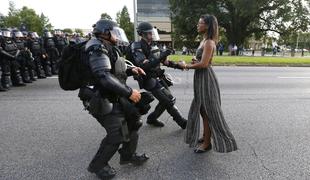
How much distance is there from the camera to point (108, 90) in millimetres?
3346

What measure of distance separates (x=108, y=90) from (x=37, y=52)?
30.7 feet

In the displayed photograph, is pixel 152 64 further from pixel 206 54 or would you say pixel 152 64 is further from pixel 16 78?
pixel 16 78

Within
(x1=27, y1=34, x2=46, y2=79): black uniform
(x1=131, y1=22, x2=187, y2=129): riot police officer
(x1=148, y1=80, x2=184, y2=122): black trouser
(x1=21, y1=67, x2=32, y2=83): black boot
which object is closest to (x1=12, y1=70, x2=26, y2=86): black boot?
(x1=21, y1=67, x2=32, y2=83): black boot

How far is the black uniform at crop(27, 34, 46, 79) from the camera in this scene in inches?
459

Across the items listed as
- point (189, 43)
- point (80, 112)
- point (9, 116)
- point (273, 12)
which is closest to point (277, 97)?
point (80, 112)

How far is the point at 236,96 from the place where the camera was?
8406 mm

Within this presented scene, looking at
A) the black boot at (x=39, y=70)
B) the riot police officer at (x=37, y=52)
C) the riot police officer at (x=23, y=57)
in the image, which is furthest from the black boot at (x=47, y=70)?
the riot police officer at (x=23, y=57)

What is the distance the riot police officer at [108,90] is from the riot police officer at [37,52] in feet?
29.4

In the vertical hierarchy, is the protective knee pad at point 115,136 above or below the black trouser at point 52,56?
below

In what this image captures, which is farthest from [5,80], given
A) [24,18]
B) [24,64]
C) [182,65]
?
[24,18]

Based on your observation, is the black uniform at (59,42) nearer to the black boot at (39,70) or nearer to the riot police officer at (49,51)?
the riot police officer at (49,51)

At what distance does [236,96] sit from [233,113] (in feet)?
6.42

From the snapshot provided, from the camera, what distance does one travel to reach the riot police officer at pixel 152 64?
15.3 ft

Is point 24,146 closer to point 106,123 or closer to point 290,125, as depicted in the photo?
point 106,123
